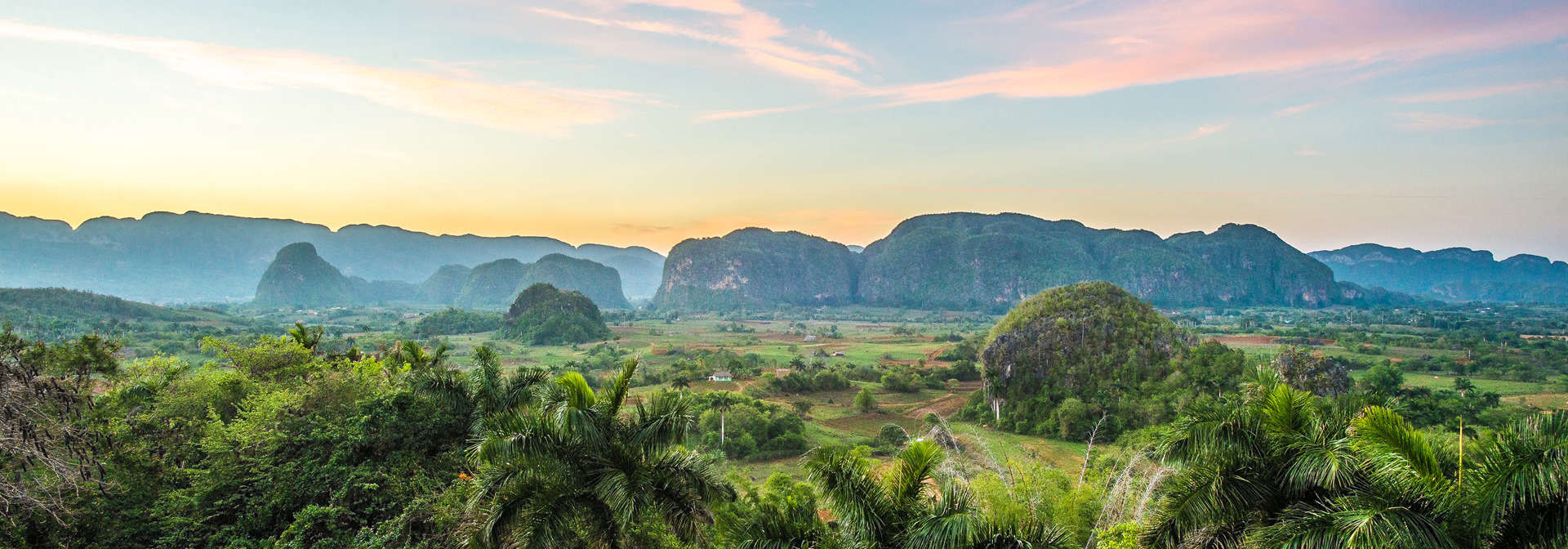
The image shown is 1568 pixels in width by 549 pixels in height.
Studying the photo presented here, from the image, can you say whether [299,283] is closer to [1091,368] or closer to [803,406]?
[803,406]

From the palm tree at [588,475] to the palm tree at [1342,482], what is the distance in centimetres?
618

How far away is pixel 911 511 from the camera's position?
315 inches

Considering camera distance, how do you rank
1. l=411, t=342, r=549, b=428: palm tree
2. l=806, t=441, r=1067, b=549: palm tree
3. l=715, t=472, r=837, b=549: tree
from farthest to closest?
1. l=411, t=342, r=549, b=428: palm tree
2. l=715, t=472, r=837, b=549: tree
3. l=806, t=441, r=1067, b=549: palm tree

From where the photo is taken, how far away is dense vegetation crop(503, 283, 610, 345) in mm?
88062

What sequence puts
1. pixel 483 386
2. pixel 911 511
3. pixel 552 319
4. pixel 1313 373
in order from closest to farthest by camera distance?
pixel 911 511 → pixel 483 386 → pixel 1313 373 → pixel 552 319

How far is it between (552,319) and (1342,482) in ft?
299

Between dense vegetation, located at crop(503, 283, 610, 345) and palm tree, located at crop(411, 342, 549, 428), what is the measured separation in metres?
76.9

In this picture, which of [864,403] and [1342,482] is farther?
[864,403]

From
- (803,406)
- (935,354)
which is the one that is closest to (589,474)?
(803,406)

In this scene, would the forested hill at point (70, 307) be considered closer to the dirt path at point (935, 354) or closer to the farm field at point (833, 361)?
the farm field at point (833, 361)

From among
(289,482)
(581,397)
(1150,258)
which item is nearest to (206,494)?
(289,482)

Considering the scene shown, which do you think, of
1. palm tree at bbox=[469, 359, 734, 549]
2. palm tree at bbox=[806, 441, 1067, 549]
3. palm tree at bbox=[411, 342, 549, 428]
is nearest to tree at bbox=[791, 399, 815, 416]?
palm tree at bbox=[411, 342, 549, 428]

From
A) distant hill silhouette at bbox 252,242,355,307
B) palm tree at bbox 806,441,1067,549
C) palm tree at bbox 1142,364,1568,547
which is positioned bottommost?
distant hill silhouette at bbox 252,242,355,307

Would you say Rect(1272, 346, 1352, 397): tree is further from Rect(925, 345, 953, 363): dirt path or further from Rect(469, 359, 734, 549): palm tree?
Rect(925, 345, 953, 363): dirt path
